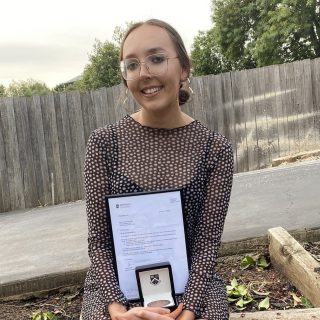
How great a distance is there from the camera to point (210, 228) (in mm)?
1968

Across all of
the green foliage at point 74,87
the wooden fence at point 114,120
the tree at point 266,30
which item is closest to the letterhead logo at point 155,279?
the wooden fence at point 114,120

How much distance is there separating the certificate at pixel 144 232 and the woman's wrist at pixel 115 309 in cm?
7

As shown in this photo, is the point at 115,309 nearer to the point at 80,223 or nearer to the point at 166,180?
the point at 166,180

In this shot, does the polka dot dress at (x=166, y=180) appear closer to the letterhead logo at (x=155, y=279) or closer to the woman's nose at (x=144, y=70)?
the letterhead logo at (x=155, y=279)

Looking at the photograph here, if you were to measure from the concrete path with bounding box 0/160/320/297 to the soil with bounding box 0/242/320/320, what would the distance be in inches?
4.9

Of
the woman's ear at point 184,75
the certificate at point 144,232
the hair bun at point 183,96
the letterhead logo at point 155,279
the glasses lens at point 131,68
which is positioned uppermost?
the glasses lens at point 131,68

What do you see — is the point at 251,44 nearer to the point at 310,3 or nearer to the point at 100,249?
the point at 310,3

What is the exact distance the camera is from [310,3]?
19203mm

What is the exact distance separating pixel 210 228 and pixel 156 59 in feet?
2.36

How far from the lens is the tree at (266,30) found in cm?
2034

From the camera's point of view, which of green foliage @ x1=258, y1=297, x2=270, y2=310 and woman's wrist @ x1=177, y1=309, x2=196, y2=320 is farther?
green foliage @ x1=258, y1=297, x2=270, y2=310

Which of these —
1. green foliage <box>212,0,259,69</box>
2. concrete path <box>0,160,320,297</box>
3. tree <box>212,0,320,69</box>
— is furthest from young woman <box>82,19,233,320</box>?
green foliage <box>212,0,259,69</box>

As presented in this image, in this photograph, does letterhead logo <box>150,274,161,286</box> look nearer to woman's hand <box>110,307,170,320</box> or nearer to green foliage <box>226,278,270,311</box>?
woman's hand <box>110,307,170,320</box>

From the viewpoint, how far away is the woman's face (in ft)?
6.49
